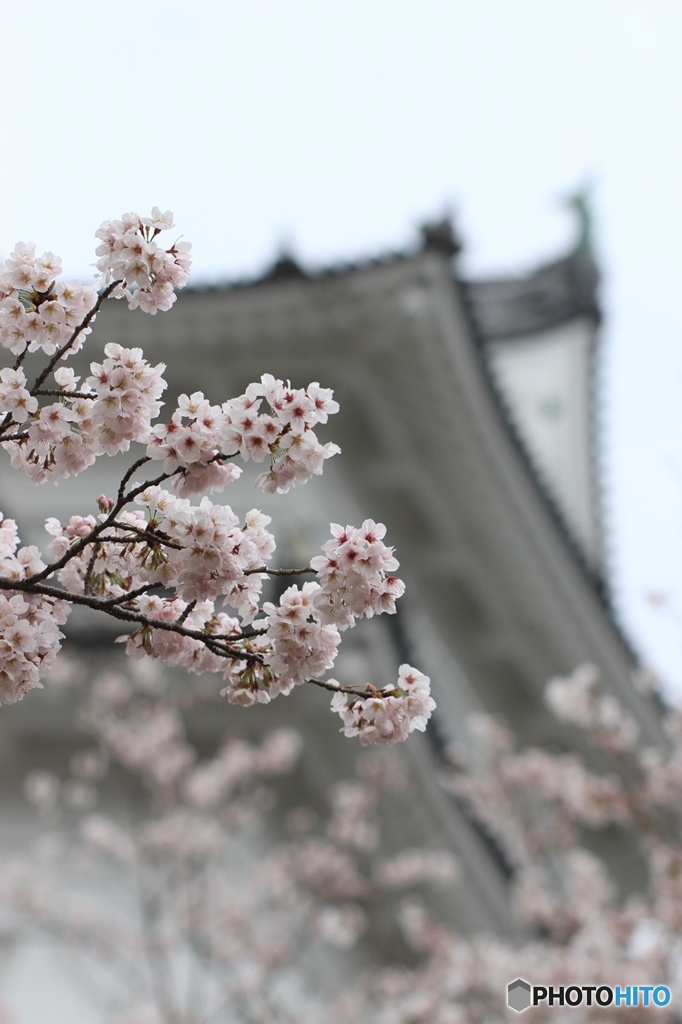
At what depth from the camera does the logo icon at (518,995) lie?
611 centimetres

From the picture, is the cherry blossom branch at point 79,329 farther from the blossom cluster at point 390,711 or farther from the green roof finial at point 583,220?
the green roof finial at point 583,220

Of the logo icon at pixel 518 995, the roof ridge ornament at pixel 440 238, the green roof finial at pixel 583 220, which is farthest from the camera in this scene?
the green roof finial at pixel 583 220

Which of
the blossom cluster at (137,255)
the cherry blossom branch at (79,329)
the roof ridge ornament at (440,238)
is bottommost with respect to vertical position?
the cherry blossom branch at (79,329)

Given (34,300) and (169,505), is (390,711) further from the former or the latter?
(34,300)

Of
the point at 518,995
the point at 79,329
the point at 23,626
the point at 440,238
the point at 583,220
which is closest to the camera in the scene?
the point at 23,626

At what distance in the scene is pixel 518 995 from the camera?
631 centimetres

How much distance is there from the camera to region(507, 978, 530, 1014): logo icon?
611 centimetres

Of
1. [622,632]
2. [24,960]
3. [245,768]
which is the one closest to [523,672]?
[622,632]

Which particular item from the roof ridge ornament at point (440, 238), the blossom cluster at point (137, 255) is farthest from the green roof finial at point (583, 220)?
the blossom cluster at point (137, 255)

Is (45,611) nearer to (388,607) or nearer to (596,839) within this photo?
(388,607)

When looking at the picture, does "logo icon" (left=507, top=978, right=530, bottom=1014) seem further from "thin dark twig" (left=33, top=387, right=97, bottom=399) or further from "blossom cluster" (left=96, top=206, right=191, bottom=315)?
"blossom cluster" (left=96, top=206, right=191, bottom=315)

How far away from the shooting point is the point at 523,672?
12.0 meters

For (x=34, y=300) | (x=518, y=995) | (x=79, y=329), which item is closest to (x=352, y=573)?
(x=79, y=329)

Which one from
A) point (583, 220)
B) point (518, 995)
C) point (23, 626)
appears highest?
point (583, 220)
